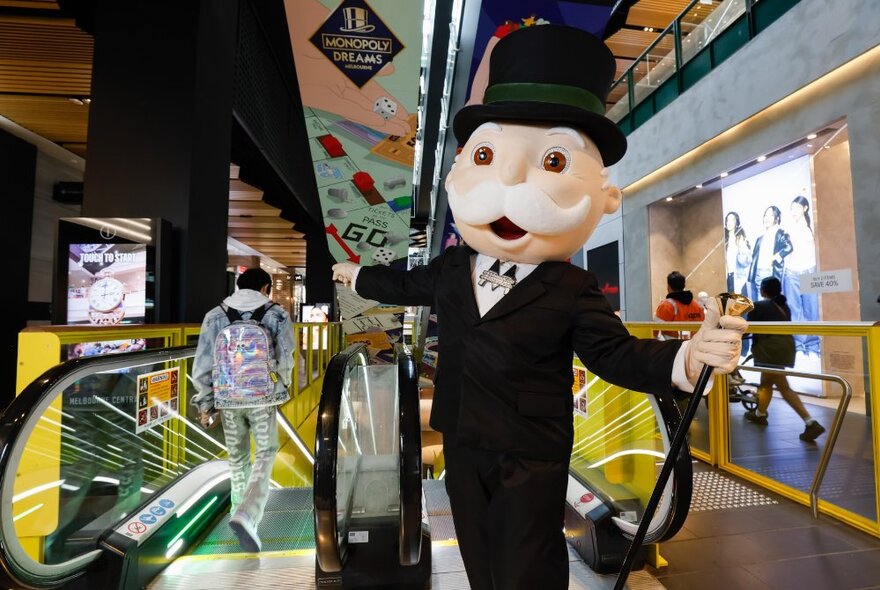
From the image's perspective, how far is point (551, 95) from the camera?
1.58 meters

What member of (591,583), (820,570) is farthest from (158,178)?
(820,570)

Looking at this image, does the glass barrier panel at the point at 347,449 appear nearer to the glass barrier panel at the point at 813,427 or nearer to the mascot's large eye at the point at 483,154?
the mascot's large eye at the point at 483,154

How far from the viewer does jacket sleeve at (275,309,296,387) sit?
2980 mm

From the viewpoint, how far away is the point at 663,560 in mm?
2590

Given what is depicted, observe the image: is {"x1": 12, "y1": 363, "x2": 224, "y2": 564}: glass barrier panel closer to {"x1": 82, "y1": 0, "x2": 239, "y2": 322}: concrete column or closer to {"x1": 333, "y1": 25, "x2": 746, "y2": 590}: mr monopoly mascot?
{"x1": 82, "y1": 0, "x2": 239, "y2": 322}: concrete column

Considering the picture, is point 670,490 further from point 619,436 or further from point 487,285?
point 487,285

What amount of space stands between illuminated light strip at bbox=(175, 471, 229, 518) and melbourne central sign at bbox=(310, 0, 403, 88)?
5038 mm

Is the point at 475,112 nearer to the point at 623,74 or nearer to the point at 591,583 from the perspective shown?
the point at 591,583

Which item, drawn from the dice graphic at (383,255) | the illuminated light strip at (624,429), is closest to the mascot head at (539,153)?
the illuminated light strip at (624,429)

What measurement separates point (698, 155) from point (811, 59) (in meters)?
2.51

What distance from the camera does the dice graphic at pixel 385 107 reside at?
21.1ft

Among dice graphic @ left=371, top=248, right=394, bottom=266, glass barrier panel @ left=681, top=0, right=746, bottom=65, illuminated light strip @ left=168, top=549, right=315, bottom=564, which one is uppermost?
glass barrier panel @ left=681, top=0, right=746, bottom=65

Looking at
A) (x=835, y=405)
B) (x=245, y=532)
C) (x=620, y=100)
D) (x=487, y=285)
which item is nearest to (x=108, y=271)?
(x=245, y=532)

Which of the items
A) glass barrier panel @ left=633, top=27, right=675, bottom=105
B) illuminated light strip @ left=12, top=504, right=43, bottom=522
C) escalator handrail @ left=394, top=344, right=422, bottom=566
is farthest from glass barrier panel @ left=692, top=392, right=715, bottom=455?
glass barrier panel @ left=633, top=27, right=675, bottom=105
